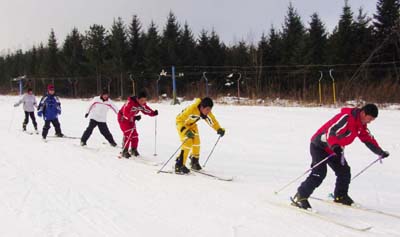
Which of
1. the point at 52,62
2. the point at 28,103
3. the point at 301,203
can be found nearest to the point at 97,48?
the point at 52,62

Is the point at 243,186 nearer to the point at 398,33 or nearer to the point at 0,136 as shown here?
the point at 398,33

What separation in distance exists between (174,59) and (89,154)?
23525mm

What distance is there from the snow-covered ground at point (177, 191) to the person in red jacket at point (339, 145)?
0.94 feet

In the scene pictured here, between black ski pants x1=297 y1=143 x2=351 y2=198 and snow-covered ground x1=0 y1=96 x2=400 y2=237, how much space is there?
30 cm

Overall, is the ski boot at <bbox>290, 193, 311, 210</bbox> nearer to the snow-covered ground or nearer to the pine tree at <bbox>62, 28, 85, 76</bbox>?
the snow-covered ground

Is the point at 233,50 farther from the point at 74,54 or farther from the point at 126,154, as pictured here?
the point at 126,154

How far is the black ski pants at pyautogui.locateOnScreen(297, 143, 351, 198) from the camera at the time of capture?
5145 millimetres

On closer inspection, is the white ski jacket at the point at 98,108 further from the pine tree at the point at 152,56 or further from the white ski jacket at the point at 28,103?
the pine tree at the point at 152,56

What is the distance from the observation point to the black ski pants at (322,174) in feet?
16.9

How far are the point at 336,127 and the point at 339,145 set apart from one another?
0.25 meters

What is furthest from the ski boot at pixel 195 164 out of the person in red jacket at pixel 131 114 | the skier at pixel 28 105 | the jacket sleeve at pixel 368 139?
the skier at pixel 28 105

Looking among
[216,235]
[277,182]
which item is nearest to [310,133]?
[277,182]

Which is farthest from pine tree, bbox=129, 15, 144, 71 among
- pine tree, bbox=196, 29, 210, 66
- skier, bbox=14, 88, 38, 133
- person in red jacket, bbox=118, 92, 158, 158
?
person in red jacket, bbox=118, 92, 158, 158

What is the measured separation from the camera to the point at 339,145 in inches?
197
